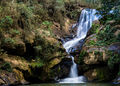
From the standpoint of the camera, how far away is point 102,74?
1203 centimetres

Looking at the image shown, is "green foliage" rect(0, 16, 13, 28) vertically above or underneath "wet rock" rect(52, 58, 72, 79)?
above

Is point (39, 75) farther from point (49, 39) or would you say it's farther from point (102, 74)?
point (102, 74)

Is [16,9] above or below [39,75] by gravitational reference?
above

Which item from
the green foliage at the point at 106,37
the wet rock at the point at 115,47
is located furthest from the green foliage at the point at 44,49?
the wet rock at the point at 115,47

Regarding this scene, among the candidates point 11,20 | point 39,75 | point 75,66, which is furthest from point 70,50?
point 11,20

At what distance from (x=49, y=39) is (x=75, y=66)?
12.2 ft

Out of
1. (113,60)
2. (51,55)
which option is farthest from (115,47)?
(51,55)

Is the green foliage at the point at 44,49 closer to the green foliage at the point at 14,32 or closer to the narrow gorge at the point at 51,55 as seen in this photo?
the narrow gorge at the point at 51,55

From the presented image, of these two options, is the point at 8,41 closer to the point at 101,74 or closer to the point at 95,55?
the point at 95,55

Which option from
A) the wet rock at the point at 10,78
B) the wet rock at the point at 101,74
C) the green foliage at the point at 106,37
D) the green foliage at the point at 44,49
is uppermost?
the green foliage at the point at 106,37

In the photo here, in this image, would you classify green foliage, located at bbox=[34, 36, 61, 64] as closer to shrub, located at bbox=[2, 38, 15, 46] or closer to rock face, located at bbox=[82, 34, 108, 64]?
shrub, located at bbox=[2, 38, 15, 46]

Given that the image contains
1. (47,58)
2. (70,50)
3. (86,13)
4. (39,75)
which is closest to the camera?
(39,75)

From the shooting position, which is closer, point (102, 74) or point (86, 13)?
point (102, 74)

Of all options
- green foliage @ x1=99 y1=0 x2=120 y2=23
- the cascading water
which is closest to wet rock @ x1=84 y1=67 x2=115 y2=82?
the cascading water
